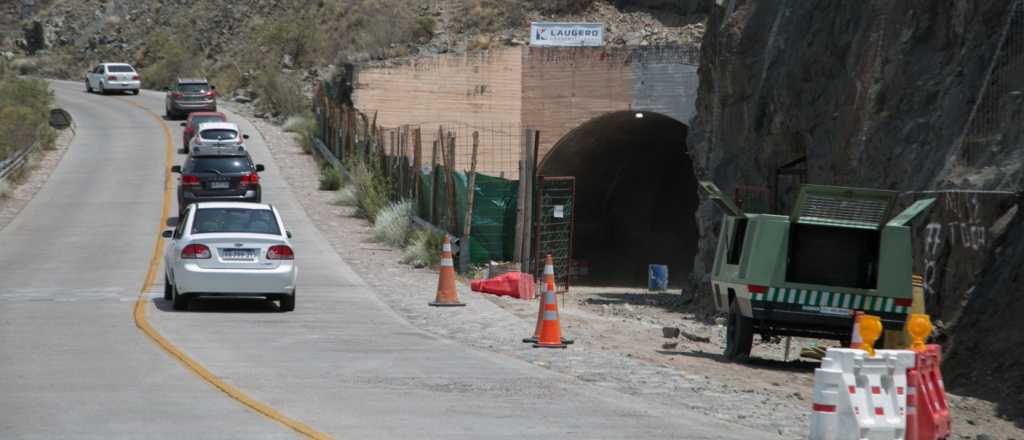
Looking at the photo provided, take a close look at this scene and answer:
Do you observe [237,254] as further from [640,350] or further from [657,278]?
[657,278]

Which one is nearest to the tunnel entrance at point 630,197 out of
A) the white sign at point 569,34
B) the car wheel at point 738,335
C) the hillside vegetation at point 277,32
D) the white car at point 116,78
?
the white sign at point 569,34

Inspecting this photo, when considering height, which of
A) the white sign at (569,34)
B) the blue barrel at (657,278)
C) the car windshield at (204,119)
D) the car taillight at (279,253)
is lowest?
the blue barrel at (657,278)

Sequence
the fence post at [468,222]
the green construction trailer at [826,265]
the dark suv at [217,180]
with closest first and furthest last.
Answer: the green construction trailer at [826,265] → the fence post at [468,222] → the dark suv at [217,180]

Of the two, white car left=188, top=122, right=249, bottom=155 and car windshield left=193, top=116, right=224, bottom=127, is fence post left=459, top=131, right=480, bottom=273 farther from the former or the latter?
car windshield left=193, top=116, right=224, bottom=127

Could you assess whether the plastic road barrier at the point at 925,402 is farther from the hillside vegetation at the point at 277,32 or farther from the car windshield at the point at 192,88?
the car windshield at the point at 192,88

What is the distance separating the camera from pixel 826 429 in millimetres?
9586

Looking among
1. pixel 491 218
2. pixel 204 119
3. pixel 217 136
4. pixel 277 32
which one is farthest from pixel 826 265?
pixel 277 32

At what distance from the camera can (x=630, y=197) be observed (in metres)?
51.4

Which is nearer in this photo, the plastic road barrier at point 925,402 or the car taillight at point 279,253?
the plastic road barrier at point 925,402

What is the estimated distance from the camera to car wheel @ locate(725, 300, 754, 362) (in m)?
17.3

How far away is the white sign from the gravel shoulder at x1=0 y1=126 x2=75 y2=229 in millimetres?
16898

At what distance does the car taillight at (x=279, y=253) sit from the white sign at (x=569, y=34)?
2982cm

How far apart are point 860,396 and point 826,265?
24.8 ft

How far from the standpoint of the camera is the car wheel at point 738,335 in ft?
56.6
